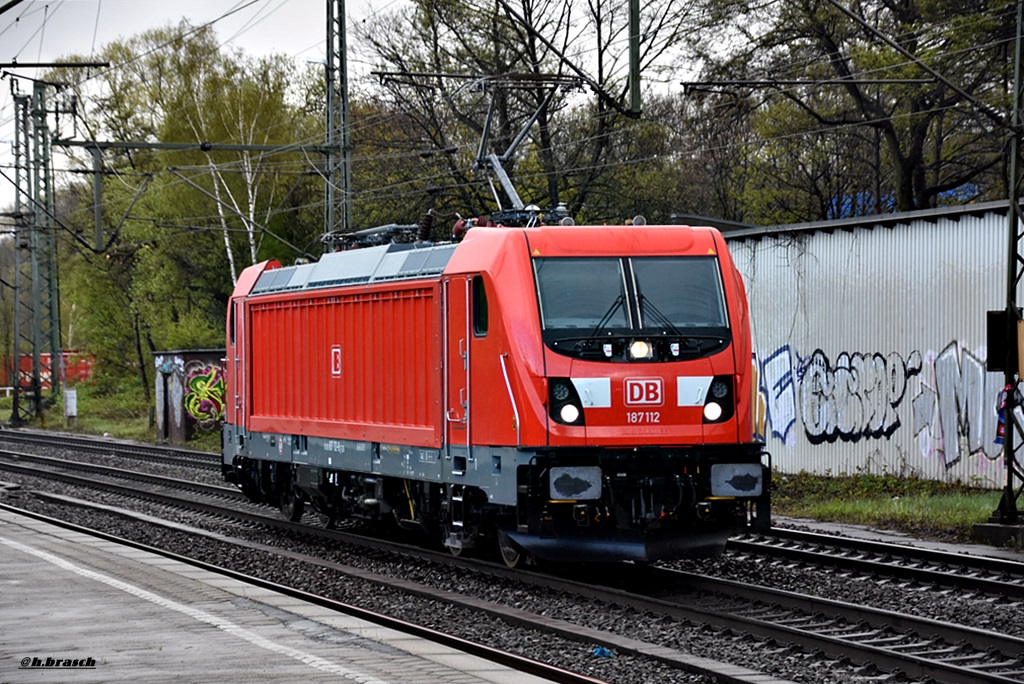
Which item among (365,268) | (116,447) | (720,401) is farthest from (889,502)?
(116,447)

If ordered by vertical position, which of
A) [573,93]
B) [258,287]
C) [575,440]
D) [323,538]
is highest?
[573,93]

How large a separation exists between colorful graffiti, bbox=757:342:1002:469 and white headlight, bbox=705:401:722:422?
8877mm

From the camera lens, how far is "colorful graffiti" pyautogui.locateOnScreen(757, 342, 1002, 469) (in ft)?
70.1

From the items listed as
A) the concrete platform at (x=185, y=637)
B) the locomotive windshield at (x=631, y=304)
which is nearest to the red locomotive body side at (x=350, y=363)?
the locomotive windshield at (x=631, y=304)

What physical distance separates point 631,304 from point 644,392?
2.94 feet

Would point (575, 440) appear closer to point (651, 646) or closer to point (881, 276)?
point (651, 646)

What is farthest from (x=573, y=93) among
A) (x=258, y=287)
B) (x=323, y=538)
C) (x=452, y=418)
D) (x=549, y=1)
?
(x=452, y=418)

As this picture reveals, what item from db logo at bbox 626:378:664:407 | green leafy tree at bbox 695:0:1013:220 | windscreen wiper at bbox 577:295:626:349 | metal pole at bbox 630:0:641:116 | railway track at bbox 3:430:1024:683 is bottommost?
railway track at bbox 3:430:1024:683

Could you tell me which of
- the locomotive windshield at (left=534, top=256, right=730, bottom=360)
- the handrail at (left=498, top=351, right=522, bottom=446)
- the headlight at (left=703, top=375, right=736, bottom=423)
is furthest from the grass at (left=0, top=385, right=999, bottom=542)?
the handrail at (left=498, top=351, right=522, bottom=446)

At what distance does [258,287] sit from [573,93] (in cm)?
2001

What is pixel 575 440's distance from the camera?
13062mm

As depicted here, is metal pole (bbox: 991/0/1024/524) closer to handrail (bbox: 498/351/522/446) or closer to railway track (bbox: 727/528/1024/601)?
railway track (bbox: 727/528/1024/601)

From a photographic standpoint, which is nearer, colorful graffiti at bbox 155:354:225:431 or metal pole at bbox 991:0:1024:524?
metal pole at bbox 991:0:1024:524

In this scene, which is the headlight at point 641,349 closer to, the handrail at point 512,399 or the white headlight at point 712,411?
the white headlight at point 712,411
